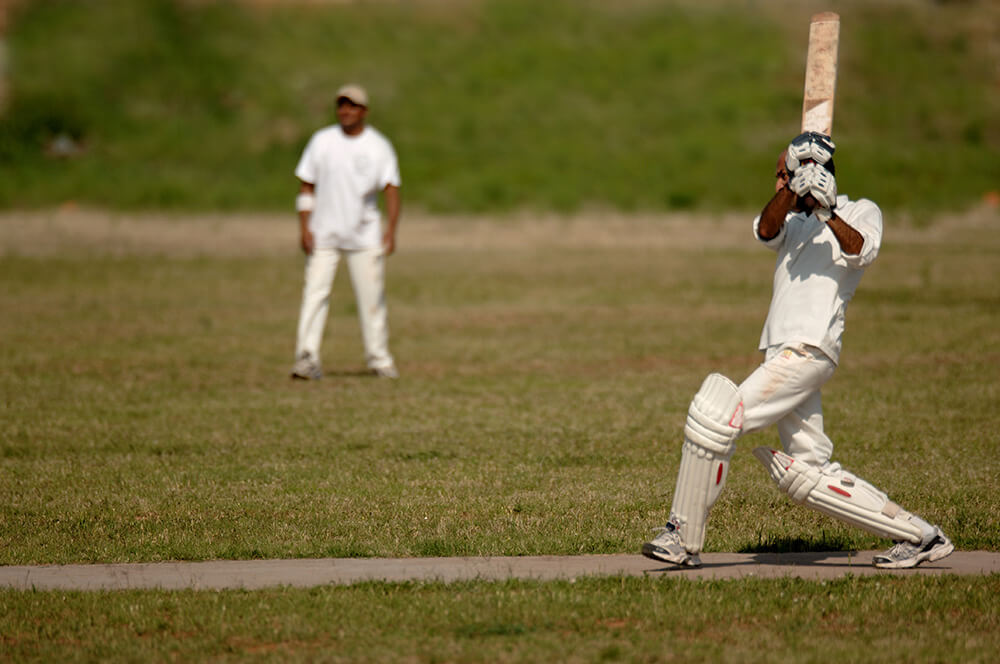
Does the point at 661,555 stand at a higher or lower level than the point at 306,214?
lower

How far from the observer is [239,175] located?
3797cm

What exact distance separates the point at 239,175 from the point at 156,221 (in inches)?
250

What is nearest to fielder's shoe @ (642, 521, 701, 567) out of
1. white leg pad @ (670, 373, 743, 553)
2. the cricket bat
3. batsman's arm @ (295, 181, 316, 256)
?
white leg pad @ (670, 373, 743, 553)

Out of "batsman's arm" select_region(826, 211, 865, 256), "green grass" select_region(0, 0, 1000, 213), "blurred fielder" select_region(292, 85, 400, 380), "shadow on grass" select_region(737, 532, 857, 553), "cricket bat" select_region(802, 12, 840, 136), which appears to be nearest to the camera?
"batsman's arm" select_region(826, 211, 865, 256)

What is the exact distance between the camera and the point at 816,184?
19.5 feet

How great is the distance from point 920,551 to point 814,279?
138 cm

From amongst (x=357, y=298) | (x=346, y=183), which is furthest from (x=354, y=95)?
(x=357, y=298)

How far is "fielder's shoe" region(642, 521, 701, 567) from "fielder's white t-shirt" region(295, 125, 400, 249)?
703 cm

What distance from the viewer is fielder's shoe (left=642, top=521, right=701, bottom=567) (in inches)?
247

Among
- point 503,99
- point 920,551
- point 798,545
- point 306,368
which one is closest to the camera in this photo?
point 920,551

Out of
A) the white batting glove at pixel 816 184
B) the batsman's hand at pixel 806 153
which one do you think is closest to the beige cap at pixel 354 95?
the batsman's hand at pixel 806 153

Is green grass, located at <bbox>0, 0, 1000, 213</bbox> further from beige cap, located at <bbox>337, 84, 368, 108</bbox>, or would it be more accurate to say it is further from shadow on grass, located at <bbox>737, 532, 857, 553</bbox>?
shadow on grass, located at <bbox>737, 532, 857, 553</bbox>

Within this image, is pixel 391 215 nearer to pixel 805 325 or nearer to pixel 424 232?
pixel 805 325

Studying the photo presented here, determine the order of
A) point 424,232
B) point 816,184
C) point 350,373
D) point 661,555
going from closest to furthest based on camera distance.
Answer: point 816,184, point 661,555, point 350,373, point 424,232
